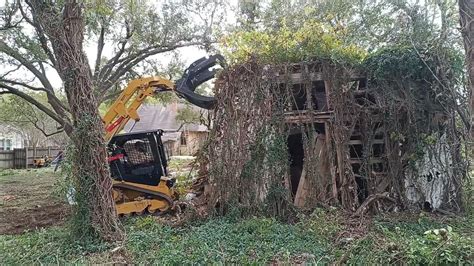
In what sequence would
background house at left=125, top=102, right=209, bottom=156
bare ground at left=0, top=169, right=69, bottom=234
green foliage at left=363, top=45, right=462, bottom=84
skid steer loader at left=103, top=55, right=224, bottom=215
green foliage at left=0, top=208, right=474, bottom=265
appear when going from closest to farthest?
1. green foliage at left=0, top=208, right=474, bottom=265
2. green foliage at left=363, top=45, right=462, bottom=84
3. bare ground at left=0, top=169, right=69, bottom=234
4. skid steer loader at left=103, top=55, right=224, bottom=215
5. background house at left=125, top=102, right=209, bottom=156

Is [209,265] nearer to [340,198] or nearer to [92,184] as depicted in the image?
[92,184]

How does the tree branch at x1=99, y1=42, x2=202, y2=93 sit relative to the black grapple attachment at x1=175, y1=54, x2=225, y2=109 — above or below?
above

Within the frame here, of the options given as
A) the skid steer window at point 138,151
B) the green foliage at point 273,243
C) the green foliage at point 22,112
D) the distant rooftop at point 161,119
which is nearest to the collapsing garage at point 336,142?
the green foliage at point 273,243

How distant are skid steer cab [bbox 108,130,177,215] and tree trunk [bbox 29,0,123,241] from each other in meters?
1.80

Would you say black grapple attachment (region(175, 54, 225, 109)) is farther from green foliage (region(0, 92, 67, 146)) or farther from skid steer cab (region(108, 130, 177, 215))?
green foliage (region(0, 92, 67, 146))

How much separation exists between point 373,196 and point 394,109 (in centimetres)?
144

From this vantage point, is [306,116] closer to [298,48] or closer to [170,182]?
[298,48]

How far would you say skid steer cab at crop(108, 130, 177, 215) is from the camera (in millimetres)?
6773

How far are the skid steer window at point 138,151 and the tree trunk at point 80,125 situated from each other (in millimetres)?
2048

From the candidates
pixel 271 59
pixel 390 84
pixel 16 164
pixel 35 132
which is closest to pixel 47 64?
pixel 271 59

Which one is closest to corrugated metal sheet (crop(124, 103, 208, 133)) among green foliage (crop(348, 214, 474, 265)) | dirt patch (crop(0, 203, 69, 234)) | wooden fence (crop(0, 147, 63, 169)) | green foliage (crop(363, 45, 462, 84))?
wooden fence (crop(0, 147, 63, 169))

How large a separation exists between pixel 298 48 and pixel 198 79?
1909mm

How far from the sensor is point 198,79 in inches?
277

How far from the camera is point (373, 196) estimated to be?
6.08 m
